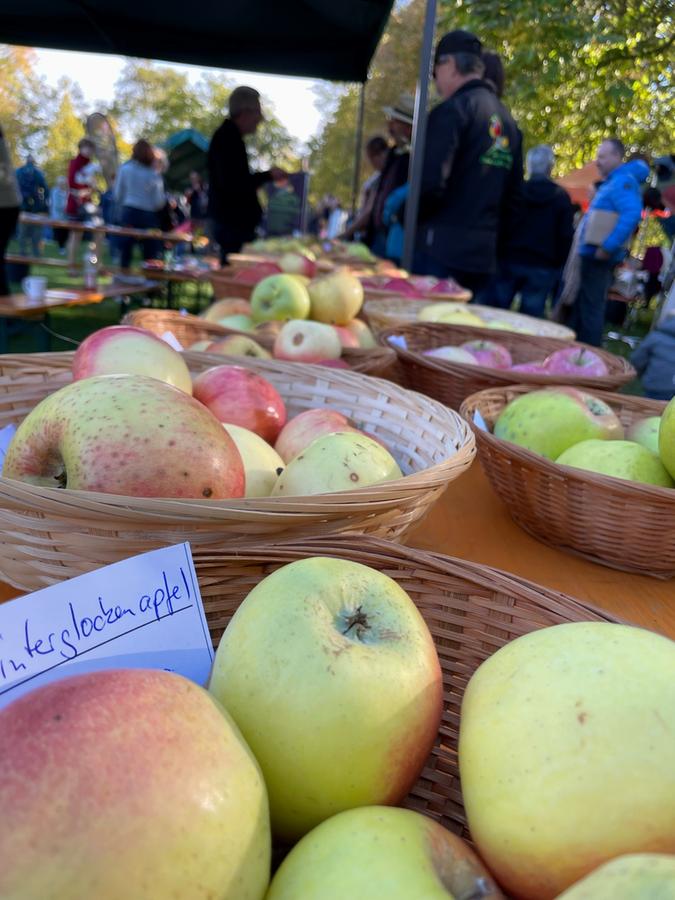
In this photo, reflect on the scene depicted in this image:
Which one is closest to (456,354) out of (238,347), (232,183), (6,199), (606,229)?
(238,347)

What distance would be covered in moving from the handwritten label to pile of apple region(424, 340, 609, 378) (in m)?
1.13

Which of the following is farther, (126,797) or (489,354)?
(489,354)

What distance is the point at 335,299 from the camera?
7.72 feet

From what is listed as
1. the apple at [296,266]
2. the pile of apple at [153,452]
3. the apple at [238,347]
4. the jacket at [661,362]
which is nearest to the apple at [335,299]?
the apple at [238,347]

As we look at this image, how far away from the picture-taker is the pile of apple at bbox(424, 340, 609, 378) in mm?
1740

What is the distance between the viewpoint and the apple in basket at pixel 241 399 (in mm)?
1215

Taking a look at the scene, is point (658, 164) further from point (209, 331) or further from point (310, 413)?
point (310, 413)

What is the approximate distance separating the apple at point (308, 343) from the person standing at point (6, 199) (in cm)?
319

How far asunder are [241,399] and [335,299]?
1.22 meters

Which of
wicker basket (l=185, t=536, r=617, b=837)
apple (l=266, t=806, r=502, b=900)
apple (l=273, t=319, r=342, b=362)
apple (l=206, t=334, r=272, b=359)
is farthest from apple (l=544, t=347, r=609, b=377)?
apple (l=266, t=806, r=502, b=900)

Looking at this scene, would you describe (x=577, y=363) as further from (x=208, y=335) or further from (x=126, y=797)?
(x=126, y=797)

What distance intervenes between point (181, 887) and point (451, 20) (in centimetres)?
741

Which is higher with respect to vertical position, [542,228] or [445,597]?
[542,228]

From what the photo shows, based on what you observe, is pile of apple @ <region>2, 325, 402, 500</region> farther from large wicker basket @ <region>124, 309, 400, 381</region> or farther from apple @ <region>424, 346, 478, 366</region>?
apple @ <region>424, 346, 478, 366</region>
